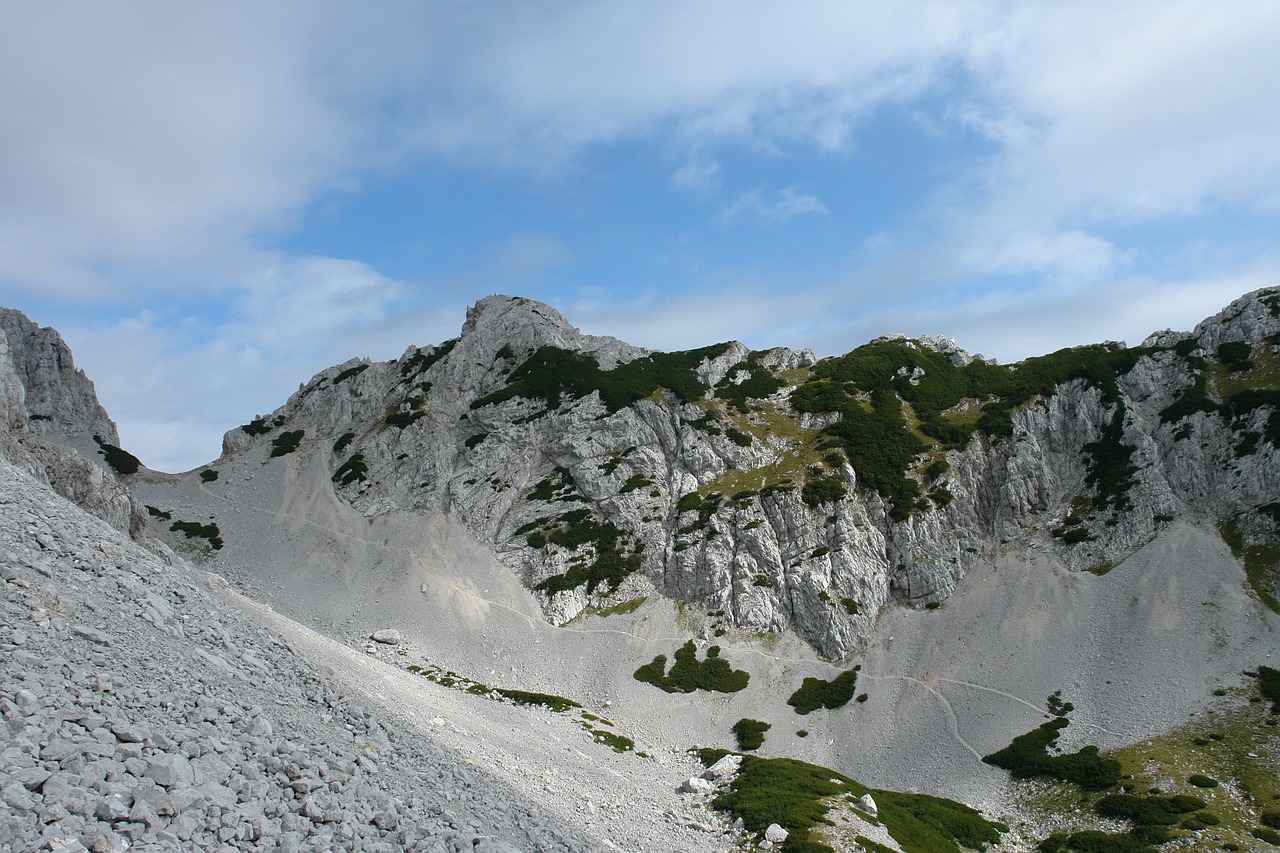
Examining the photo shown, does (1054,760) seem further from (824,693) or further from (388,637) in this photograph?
(388,637)

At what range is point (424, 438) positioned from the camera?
8875cm

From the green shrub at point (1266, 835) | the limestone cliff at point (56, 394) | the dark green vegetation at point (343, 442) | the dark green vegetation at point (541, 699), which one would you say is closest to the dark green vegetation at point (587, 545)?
the dark green vegetation at point (541, 699)

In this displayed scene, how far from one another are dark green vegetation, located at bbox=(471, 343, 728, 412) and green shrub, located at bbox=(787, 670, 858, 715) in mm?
40042

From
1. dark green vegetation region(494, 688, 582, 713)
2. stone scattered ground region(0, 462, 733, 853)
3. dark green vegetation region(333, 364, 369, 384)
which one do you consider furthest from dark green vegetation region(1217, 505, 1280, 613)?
dark green vegetation region(333, 364, 369, 384)

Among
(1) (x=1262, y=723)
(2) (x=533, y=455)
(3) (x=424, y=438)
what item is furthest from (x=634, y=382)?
(1) (x=1262, y=723)

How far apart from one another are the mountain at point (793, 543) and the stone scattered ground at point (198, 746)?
239 inches

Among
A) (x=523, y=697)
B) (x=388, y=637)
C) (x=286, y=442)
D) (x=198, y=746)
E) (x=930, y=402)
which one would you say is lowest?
(x=523, y=697)

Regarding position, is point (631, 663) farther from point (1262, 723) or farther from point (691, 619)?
point (1262, 723)

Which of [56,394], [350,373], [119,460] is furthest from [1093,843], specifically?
[56,394]

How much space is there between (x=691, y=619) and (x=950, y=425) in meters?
37.2

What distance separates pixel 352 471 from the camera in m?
85.4

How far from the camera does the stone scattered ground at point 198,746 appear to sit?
45.7 feet

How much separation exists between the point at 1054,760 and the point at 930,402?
4506 centimetres

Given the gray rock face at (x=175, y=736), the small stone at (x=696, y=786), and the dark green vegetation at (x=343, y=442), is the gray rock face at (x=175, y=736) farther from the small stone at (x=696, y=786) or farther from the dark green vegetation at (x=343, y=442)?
the dark green vegetation at (x=343, y=442)
